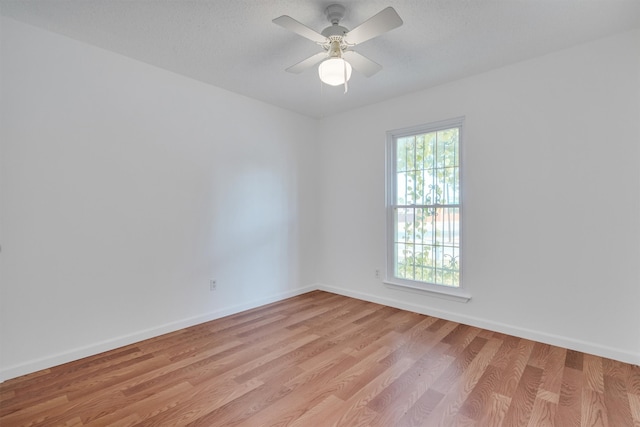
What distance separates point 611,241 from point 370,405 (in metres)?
2.27

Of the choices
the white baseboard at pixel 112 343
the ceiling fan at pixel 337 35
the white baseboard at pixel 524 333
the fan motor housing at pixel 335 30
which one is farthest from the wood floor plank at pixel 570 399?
the white baseboard at pixel 112 343

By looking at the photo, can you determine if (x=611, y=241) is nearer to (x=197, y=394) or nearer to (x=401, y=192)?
(x=401, y=192)

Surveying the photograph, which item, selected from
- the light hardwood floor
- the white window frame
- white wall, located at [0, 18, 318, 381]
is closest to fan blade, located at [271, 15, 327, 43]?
white wall, located at [0, 18, 318, 381]

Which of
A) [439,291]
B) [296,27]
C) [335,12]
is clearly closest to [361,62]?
[335,12]

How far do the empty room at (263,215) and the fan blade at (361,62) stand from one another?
2 centimetres

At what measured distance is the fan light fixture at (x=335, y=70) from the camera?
6.79 feet

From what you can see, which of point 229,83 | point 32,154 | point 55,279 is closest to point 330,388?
point 55,279

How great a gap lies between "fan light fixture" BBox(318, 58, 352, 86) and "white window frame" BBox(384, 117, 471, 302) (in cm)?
171

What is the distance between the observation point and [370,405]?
189 cm

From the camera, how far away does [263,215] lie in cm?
387

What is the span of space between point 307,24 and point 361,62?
475 mm

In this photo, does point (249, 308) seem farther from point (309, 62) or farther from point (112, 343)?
point (309, 62)

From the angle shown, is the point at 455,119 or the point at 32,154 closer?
the point at 32,154

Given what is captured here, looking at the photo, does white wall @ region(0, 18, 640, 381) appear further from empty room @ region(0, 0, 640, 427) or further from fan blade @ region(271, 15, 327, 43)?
fan blade @ region(271, 15, 327, 43)
